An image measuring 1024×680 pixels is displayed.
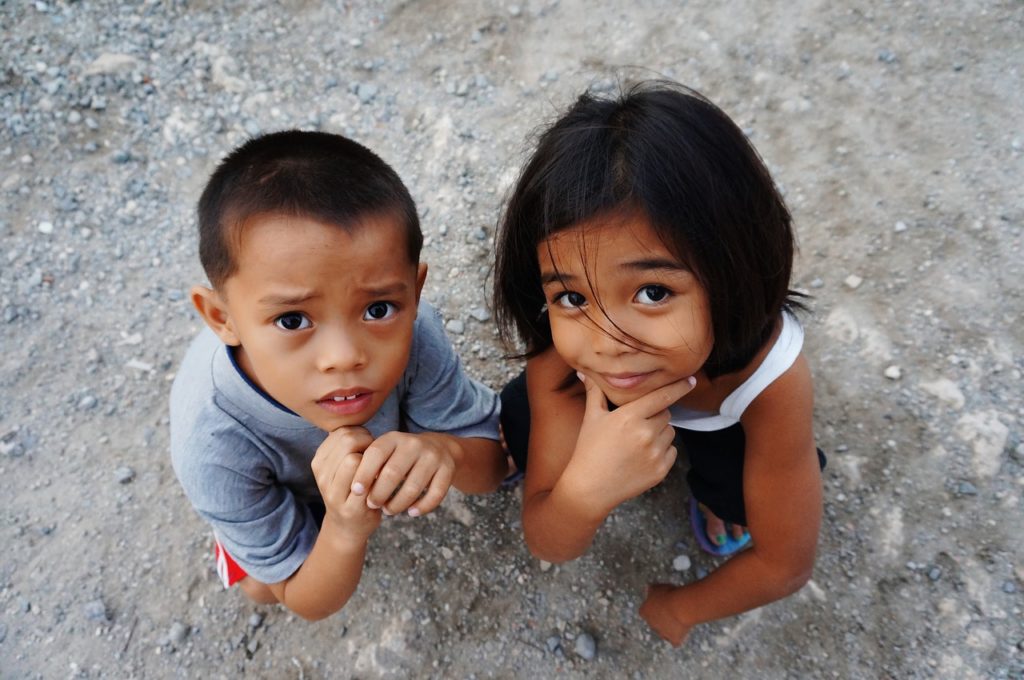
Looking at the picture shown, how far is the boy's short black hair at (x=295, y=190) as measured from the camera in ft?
4.28

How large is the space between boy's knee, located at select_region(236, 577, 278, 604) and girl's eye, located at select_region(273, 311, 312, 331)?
37.3 inches

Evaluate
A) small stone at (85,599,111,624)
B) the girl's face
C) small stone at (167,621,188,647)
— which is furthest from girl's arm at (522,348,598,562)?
small stone at (85,599,111,624)

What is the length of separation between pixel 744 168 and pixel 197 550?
6.35 feet

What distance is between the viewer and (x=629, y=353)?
1.35m

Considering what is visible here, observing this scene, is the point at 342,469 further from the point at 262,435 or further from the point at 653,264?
the point at 653,264

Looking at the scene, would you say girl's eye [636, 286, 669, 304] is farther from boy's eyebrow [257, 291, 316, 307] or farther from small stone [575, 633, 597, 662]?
small stone [575, 633, 597, 662]

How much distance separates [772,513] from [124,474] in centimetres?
200

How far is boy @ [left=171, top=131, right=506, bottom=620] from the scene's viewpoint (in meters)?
1.29

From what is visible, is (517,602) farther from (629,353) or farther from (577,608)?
(629,353)

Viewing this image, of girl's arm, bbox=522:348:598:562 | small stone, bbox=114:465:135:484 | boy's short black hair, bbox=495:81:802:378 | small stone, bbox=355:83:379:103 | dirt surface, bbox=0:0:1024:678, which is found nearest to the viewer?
boy's short black hair, bbox=495:81:802:378

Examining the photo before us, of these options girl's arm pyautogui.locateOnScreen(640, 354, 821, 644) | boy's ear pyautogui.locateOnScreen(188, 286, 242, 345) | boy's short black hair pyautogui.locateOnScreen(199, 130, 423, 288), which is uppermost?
boy's short black hair pyautogui.locateOnScreen(199, 130, 423, 288)

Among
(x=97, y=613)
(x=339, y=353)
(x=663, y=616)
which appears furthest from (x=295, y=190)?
(x=97, y=613)

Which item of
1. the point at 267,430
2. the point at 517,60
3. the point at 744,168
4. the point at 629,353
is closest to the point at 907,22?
the point at 517,60

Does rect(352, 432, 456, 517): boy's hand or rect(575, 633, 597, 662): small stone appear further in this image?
rect(575, 633, 597, 662): small stone
